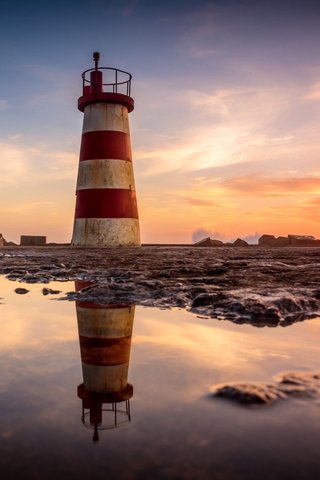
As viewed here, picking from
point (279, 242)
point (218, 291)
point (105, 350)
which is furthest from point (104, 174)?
point (105, 350)

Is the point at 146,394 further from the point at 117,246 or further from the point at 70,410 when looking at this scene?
the point at 117,246

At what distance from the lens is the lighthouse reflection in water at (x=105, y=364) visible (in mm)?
994

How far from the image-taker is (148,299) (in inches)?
110

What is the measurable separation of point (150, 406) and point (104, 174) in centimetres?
1103

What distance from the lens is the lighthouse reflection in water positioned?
99 centimetres

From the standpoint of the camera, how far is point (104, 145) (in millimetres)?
11930

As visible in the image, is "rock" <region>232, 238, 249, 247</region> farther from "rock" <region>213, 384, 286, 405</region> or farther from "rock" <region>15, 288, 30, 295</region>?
"rock" <region>213, 384, 286, 405</region>

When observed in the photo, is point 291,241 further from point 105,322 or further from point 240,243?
point 105,322

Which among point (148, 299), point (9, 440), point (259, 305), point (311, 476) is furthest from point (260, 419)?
point (148, 299)

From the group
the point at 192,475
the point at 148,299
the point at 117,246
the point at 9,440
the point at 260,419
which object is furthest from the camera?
the point at 117,246

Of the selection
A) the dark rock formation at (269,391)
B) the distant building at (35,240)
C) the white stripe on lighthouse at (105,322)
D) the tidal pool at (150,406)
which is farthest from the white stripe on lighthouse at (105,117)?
the dark rock formation at (269,391)

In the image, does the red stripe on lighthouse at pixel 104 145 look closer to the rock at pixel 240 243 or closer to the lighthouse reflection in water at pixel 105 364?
the rock at pixel 240 243

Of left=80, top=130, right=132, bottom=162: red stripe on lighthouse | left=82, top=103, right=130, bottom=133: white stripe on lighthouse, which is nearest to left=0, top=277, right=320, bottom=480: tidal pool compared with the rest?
left=80, top=130, right=132, bottom=162: red stripe on lighthouse

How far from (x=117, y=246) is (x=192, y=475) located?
11169mm
